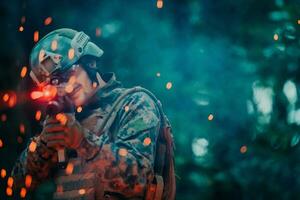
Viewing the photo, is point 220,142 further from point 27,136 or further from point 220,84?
point 27,136

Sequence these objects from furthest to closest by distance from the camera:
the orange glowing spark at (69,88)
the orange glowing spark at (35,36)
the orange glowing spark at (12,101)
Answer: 1. the orange glowing spark at (12,101)
2. the orange glowing spark at (35,36)
3. the orange glowing spark at (69,88)

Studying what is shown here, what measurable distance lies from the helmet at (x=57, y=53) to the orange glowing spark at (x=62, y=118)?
0.36m

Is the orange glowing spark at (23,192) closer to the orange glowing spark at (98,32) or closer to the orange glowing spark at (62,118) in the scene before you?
the orange glowing spark at (62,118)

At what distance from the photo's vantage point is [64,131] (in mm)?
3107

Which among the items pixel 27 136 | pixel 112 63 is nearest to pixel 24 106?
pixel 27 136

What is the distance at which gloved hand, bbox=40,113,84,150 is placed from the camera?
3098 millimetres

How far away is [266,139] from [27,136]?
133 cm

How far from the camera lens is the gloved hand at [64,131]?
3098 mm

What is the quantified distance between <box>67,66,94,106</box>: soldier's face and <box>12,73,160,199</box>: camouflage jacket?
0.04 metres

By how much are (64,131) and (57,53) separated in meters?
0.48

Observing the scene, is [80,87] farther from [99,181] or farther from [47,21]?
[47,21]

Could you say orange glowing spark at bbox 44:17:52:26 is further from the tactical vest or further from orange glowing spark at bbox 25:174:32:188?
orange glowing spark at bbox 25:174:32:188

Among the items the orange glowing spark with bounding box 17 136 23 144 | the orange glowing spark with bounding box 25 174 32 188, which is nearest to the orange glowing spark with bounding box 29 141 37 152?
the orange glowing spark with bounding box 25 174 32 188

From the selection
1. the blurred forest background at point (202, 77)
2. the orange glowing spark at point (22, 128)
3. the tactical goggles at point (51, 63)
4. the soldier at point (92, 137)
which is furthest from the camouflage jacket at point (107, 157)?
the orange glowing spark at point (22, 128)
